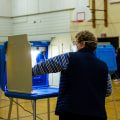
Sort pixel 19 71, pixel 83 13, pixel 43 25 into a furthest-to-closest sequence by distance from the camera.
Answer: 1. pixel 43 25
2. pixel 83 13
3. pixel 19 71

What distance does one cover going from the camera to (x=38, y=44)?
2.24 m

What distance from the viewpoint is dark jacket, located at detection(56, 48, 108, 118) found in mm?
1451

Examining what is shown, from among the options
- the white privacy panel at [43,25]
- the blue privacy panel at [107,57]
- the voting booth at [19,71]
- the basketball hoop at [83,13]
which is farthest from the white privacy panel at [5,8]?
the voting booth at [19,71]

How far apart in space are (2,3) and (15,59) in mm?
10146

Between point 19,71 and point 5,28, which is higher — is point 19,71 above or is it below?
below

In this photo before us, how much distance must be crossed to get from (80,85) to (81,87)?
0.01m

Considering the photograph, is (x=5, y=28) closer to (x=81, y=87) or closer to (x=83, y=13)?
(x=83, y=13)

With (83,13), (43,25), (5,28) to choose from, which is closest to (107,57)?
(83,13)

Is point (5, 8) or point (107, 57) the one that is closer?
point (107, 57)

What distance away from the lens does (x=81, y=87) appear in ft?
4.77

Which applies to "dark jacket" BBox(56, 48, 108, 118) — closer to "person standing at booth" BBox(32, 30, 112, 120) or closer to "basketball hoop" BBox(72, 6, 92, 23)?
"person standing at booth" BBox(32, 30, 112, 120)

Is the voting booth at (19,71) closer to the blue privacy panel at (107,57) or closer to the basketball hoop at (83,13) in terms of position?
the blue privacy panel at (107,57)

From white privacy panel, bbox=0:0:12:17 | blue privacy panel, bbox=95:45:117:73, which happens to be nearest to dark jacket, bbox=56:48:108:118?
blue privacy panel, bbox=95:45:117:73

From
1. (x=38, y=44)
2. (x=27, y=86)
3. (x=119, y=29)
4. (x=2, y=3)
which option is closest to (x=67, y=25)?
(x=119, y=29)
